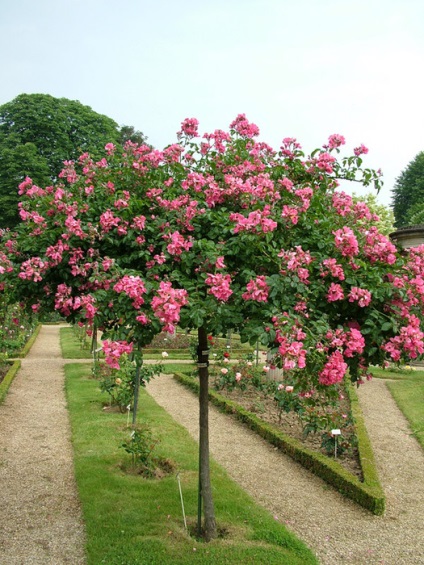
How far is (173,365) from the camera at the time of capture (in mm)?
18109

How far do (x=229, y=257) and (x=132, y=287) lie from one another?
3.29ft

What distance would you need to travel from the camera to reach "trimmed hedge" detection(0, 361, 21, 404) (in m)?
12.1

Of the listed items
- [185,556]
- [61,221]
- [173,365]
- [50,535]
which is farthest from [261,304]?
[173,365]

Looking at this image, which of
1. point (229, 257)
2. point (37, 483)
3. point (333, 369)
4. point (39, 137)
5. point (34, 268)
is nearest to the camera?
point (333, 369)

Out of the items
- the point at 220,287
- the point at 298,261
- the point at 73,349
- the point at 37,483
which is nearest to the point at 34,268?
the point at 220,287

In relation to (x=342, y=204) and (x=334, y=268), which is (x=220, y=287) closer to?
(x=334, y=268)

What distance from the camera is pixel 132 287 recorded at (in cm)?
383

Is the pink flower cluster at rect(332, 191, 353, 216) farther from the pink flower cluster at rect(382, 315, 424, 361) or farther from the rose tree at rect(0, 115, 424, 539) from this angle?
the pink flower cluster at rect(382, 315, 424, 361)

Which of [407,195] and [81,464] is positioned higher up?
[407,195]

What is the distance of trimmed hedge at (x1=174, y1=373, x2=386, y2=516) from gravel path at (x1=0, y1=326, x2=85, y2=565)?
3.21m

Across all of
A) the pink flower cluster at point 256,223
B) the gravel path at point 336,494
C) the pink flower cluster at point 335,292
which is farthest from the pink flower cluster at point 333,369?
the gravel path at point 336,494

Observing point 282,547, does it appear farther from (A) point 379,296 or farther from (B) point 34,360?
(B) point 34,360

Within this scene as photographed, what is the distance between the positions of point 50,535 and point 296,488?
10.6 ft

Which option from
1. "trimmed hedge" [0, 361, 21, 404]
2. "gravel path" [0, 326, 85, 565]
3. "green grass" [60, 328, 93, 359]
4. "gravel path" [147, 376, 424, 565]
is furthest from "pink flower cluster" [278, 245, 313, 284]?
"green grass" [60, 328, 93, 359]
